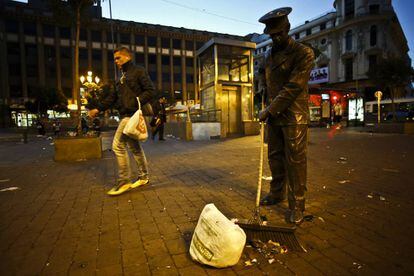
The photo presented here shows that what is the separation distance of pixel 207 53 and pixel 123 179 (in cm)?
1380

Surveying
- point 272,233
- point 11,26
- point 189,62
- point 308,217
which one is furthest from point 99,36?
point 272,233

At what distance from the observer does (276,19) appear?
8.60 ft

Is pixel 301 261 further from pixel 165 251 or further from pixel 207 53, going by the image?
pixel 207 53

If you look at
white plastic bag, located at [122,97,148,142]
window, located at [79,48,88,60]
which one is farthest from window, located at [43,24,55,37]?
white plastic bag, located at [122,97,148,142]

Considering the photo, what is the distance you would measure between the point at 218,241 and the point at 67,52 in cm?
5692

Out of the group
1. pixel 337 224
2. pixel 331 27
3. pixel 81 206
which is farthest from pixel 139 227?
pixel 331 27

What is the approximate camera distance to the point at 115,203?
3535 millimetres

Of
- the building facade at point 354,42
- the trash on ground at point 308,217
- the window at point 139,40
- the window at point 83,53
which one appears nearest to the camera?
the trash on ground at point 308,217

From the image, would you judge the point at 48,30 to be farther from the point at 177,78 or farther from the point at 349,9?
the point at 349,9

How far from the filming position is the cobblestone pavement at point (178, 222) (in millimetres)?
2023

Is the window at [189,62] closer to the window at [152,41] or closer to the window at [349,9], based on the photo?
the window at [152,41]

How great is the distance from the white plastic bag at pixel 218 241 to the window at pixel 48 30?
57.6 metres

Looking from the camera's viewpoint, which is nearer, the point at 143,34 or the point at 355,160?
the point at 355,160

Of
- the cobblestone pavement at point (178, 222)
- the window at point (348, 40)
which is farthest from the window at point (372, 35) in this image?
the cobblestone pavement at point (178, 222)
